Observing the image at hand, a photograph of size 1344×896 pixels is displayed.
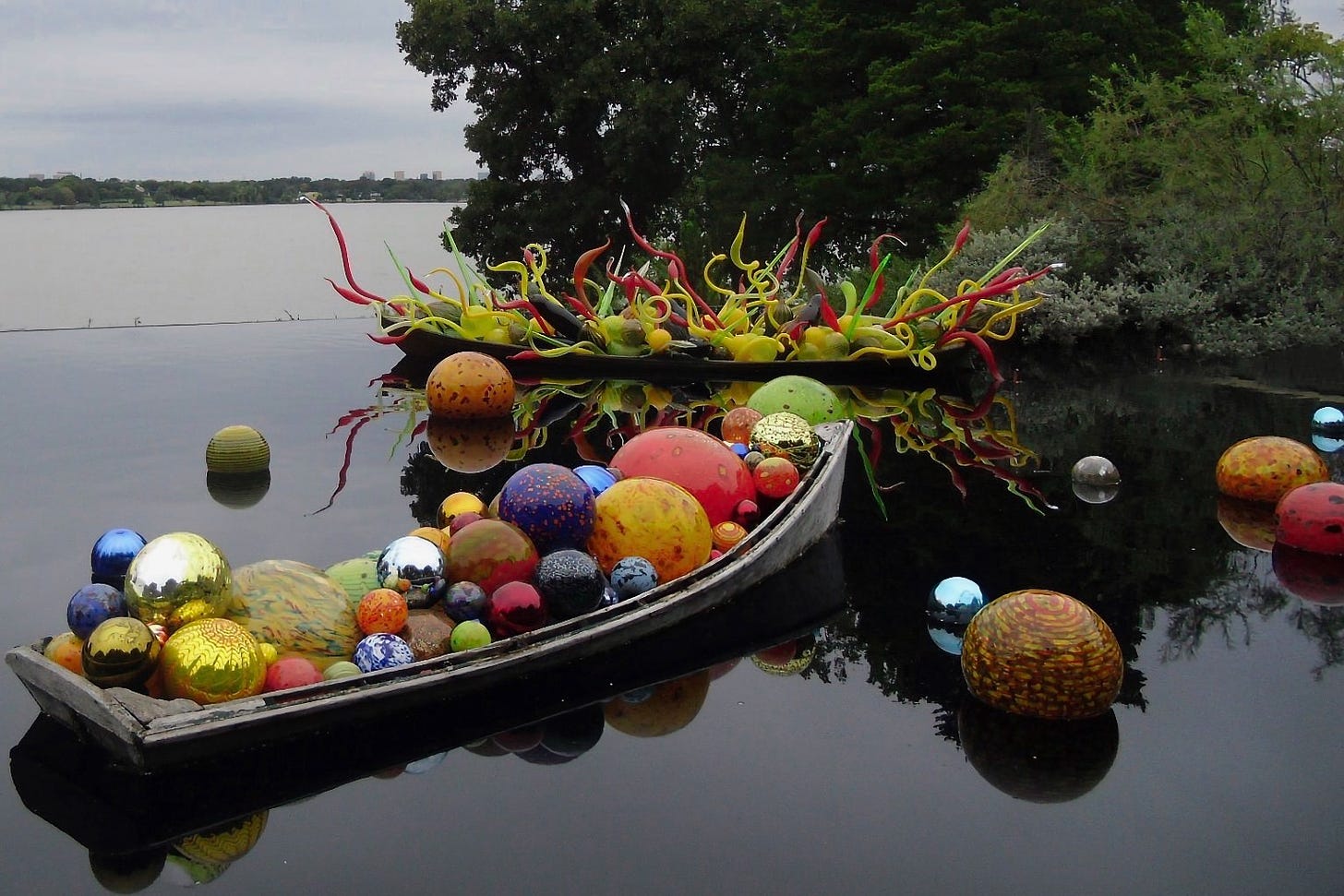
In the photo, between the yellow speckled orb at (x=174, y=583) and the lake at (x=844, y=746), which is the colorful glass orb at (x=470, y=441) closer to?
the lake at (x=844, y=746)

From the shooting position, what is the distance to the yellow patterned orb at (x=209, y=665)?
431 cm

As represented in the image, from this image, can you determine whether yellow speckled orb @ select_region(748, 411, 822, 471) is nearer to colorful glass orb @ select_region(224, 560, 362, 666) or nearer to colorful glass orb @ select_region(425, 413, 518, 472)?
colorful glass orb @ select_region(425, 413, 518, 472)

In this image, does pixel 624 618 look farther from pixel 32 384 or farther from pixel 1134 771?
pixel 32 384

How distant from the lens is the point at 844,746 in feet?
15.0

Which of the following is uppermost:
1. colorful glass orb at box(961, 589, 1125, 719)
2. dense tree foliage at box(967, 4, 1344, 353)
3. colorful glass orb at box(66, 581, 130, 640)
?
colorful glass orb at box(66, 581, 130, 640)

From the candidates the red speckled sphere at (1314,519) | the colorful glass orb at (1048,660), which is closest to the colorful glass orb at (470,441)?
the colorful glass orb at (1048,660)

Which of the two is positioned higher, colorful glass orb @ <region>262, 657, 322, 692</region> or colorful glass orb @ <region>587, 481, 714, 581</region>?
colorful glass orb @ <region>262, 657, 322, 692</region>

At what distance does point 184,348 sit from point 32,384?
3.64 metres

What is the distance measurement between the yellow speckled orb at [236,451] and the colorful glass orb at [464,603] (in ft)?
15.4

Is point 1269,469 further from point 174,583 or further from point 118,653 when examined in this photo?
point 118,653

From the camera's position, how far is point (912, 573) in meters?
6.60

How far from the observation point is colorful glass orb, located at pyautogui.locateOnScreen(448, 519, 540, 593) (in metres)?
5.26

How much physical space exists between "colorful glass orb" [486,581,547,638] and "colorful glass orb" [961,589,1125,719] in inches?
70.9

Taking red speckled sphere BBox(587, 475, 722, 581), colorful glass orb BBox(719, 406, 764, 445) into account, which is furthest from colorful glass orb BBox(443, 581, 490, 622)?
colorful glass orb BBox(719, 406, 764, 445)
